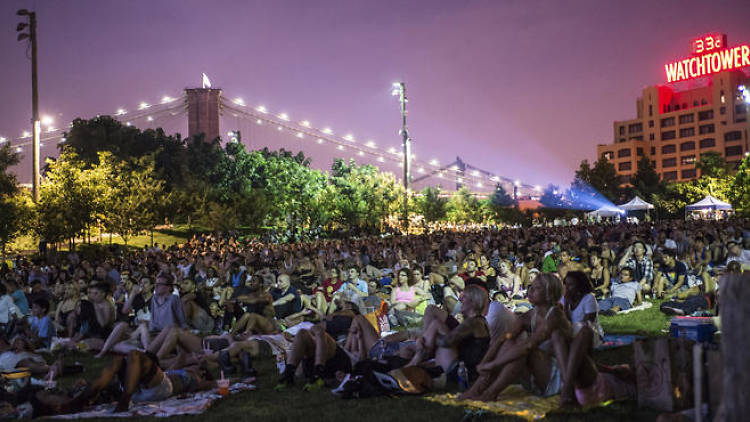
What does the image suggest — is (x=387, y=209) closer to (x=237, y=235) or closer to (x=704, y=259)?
(x=237, y=235)

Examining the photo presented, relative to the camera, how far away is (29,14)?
22.6 meters

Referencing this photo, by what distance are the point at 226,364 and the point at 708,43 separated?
129640 mm

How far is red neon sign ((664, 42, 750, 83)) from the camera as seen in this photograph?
111m

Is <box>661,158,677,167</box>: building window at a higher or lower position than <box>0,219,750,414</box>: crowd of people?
higher

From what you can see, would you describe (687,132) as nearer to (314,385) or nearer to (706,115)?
(706,115)

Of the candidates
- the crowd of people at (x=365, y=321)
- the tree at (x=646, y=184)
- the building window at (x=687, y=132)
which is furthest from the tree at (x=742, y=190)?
the building window at (x=687, y=132)

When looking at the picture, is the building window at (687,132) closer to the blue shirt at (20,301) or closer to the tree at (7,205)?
the tree at (7,205)

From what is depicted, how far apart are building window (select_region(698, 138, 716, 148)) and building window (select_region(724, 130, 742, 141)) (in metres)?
2.35

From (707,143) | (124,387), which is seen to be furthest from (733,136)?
(124,387)

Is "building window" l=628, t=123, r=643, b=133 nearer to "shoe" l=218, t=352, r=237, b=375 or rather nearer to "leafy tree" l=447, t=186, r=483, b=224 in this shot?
"leafy tree" l=447, t=186, r=483, b=224

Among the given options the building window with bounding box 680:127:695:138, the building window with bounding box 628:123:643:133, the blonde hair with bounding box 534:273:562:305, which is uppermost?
the building window with bounding box 628:123:643:133

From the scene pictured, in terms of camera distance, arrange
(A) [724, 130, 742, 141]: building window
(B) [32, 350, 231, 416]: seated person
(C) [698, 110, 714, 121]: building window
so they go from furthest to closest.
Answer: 1. (C) [698, 110, 714, 121]: building window
2. (A) [724, 130, 742, 141]: building window
3. (B) [32, 350, 231, 416]: seated person

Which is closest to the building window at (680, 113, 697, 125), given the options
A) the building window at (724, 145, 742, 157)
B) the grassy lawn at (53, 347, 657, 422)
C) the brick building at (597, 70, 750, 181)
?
the brick building at (597, 70, 750, 181)

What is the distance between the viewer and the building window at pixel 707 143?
10638 cm
